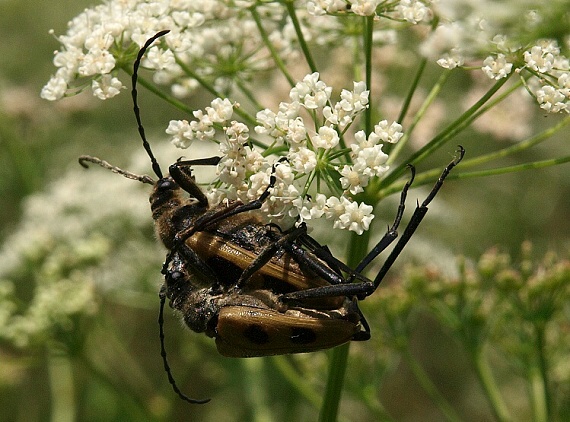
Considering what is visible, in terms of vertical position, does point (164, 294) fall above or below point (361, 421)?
above

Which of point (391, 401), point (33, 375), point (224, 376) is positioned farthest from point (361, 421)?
point (33, 375)

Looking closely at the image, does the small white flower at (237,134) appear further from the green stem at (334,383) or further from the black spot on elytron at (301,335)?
the green stem at (334,383)

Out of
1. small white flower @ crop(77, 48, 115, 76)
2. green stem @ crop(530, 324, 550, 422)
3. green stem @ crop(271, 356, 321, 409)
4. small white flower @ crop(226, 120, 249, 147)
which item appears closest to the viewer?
small white flower @ crop(226, 120, 249, 147)

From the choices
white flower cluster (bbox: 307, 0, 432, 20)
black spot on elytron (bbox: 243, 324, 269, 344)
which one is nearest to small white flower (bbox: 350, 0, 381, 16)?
white flower cluster (bbox: 307, 0, 432, 20)

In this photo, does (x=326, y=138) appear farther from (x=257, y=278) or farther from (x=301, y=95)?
(x=257, y=278)

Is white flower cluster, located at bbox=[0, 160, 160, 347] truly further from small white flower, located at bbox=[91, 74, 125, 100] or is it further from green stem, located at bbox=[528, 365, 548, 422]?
green stem, located at bbox=[528, 365, 548, 422]

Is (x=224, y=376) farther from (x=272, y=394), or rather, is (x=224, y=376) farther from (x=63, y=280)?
(x=63, y=280)

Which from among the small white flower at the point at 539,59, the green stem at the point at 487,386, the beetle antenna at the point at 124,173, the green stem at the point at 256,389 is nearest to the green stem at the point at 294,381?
the green stem at the point at 256,389

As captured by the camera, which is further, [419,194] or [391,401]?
[391,401]
